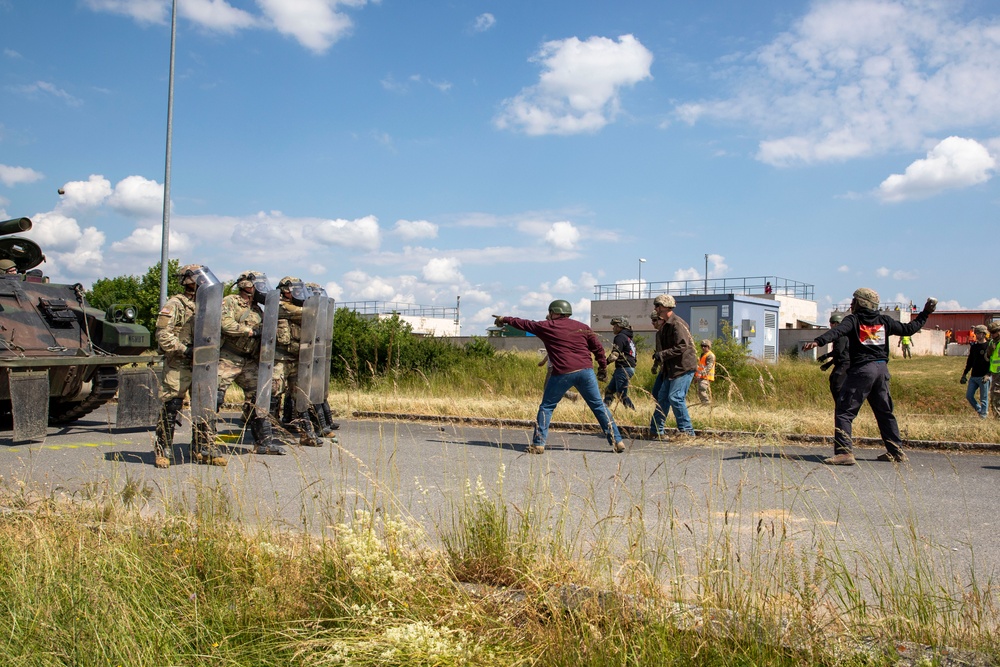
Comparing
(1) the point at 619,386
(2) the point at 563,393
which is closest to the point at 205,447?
(2) the point at 563,393

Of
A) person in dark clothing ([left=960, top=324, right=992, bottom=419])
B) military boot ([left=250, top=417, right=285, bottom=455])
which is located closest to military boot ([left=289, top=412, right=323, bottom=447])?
military boot ([left=250, top=417, right=285, bottom=455])

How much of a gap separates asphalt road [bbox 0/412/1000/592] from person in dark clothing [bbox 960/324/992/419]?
4.70 metres

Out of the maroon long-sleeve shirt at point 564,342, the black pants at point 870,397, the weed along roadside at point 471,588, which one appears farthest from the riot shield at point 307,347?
the black pants at point 870,397

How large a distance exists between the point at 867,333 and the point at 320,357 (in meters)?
6.29

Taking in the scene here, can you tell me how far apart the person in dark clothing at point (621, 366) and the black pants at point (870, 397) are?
4543 mm

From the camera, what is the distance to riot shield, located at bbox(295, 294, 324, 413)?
9.64 meters

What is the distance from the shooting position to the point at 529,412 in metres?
13.4

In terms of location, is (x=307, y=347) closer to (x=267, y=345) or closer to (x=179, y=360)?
(x=267, y=345)

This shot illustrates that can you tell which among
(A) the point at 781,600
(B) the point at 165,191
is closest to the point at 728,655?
(A) the point at 781,600

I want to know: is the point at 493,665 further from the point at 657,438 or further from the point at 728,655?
the point at 657,438

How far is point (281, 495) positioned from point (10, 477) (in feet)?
7.65

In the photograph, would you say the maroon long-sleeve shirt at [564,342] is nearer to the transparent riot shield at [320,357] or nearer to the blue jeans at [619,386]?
the transparent riot shield at [320,357]

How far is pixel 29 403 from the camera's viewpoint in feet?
30.5

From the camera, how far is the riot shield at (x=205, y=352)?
8.02 meters
